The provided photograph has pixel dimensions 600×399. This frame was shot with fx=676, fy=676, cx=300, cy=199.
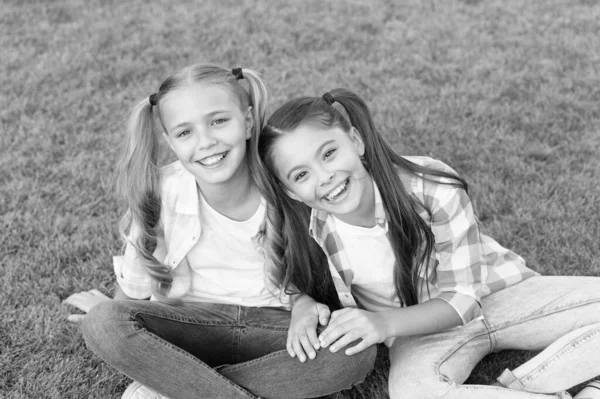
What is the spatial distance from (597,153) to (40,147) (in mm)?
2986

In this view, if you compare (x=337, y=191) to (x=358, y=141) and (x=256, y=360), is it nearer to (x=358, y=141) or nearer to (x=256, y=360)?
(x=358, y=141)

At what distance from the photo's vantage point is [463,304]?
2.21 meters

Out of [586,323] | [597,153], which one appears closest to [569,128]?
[597,153]

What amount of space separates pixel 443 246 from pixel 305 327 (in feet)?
1.71

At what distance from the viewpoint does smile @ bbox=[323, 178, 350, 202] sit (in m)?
2.11

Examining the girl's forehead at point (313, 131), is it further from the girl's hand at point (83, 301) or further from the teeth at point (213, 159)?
the girl's hand at point (83, 301)

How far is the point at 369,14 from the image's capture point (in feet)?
17.1

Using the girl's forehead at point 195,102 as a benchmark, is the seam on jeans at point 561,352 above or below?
below

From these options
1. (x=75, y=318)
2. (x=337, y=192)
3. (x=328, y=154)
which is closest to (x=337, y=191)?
(x=337, y=192)

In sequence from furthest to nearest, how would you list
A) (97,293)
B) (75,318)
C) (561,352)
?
(97,293) < (75,318) < (561,352)

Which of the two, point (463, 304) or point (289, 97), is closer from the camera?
point (463, 304)

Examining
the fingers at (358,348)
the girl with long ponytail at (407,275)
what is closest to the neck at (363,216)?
the girl with long ponytail at (407,275)

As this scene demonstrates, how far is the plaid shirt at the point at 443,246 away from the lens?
217 cm

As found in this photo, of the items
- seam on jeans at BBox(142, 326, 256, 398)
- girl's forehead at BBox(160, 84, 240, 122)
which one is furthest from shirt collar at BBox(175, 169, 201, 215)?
seam on jeans at BBox(142, 326, 256, 398)
